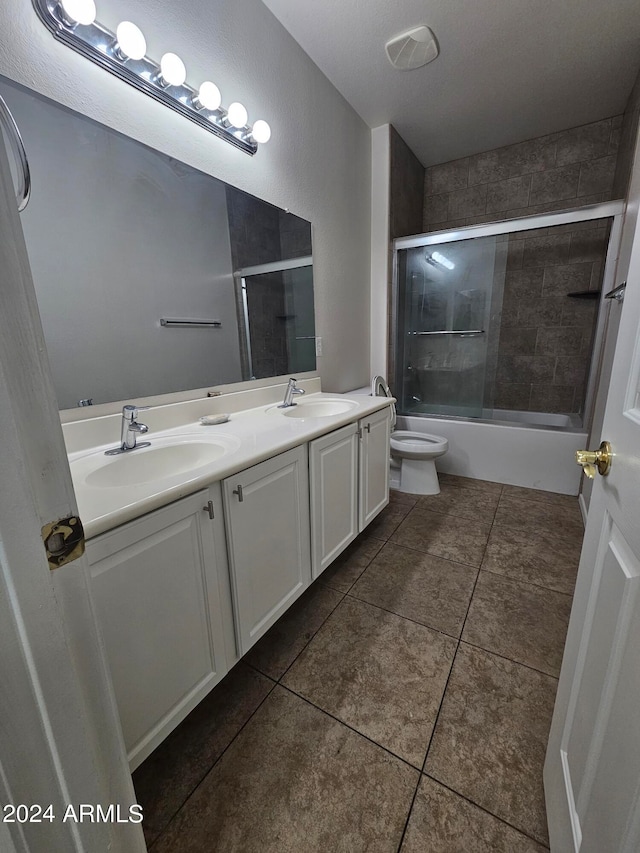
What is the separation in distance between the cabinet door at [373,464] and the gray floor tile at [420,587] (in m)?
0.24

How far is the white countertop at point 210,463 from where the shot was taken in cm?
72

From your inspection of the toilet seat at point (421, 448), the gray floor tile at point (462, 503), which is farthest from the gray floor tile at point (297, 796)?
the toilet seat at point (421, 448)

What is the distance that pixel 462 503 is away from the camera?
2.40m

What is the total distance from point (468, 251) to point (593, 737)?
3091mm

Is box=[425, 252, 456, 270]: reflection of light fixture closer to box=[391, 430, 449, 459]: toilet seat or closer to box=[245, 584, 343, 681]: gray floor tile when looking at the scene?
box=[391, 430, 449, 459]: toilet seat

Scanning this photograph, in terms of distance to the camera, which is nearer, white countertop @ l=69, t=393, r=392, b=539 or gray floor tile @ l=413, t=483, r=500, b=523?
white countertop @ l=69, t=393, r=392, b=539

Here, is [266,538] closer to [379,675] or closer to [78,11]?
[379,675]

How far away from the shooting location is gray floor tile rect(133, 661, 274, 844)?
35.0 inches

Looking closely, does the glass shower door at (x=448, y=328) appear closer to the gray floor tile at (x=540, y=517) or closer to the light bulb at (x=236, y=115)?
the gray floor tile at (x=540, y=517)

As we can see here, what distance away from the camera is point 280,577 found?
4.06 feet

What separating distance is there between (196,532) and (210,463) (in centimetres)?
18

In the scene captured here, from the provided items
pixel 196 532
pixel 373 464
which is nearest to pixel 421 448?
pixel 373 464

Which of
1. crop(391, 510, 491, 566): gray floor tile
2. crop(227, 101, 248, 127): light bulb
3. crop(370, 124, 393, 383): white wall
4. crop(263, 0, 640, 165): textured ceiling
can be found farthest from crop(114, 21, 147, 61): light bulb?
crop(391, 510, 491, 566): gray floor tile

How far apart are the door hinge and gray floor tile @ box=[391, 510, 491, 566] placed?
5.90 ft
